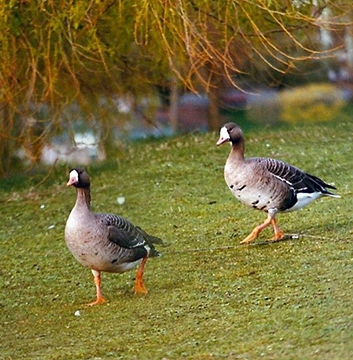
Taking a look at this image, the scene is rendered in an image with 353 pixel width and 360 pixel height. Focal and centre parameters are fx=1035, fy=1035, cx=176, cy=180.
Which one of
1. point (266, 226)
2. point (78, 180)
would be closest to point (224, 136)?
point (266, 226)

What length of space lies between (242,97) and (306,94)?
1.15 meters

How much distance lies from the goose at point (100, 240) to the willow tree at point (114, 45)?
2.11 metres

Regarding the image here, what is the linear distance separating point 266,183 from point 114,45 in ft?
15.4

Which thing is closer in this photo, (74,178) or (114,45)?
(74,178)

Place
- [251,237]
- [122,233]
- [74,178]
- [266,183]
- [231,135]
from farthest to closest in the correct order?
[251,237]
[231,135]
[266,183]
[74,178]
[122,233]

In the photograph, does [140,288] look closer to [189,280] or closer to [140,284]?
[140,284]

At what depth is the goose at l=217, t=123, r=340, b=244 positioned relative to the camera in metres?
8.82

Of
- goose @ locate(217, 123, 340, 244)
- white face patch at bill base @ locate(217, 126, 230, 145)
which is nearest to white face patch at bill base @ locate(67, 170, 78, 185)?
goose @ locate(217, 123, 340, 244)

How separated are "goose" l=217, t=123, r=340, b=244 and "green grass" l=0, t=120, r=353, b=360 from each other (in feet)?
1.15

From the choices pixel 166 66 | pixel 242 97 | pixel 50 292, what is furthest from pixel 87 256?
pixel 242 97

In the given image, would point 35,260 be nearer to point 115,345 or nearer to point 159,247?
point 159,247

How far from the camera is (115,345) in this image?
665 cm

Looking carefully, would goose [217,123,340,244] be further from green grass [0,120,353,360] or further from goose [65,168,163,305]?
goose [65,168,163,305]

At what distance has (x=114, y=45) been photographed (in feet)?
42.4
